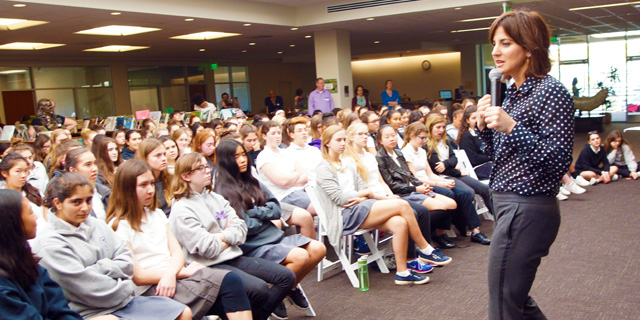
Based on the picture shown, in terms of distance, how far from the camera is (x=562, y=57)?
21031 millimetres

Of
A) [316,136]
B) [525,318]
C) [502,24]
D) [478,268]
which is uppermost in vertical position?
[502,24]

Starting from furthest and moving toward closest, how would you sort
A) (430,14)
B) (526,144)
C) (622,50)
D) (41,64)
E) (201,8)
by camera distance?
(622,50) → (41,64) → (430,14) → (201,8) → (526,144)

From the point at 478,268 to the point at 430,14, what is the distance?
8.23 metres

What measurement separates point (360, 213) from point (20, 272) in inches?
104

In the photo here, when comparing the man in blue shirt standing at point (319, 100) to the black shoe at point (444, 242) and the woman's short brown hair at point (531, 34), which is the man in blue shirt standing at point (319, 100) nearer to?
the black shoe at point (444, 242)

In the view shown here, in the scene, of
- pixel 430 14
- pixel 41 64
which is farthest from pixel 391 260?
pixel 41 64

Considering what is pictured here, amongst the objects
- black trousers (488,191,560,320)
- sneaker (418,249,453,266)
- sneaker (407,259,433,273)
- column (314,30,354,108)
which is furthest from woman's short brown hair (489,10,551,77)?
column (314,30,354,108)

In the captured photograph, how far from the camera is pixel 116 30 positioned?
11.4 meters

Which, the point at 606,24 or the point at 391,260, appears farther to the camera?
the point at 606,24

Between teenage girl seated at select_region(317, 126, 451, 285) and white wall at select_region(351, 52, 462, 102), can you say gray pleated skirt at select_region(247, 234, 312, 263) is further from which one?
white wall at select_region(351, 52, 462, 102)

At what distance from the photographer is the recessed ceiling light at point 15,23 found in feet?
31.5

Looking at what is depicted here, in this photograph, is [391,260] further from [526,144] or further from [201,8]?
[201,8]

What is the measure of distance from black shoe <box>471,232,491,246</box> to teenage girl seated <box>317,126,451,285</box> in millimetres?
968

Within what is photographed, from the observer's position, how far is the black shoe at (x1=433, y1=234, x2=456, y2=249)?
509cm
